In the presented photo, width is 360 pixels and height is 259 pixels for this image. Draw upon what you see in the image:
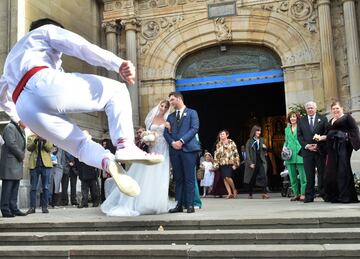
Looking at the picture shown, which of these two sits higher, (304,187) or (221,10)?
(221,10)

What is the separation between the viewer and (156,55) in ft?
49.9

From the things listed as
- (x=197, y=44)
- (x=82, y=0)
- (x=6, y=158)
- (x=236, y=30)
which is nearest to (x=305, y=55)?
(x=236, y=30)

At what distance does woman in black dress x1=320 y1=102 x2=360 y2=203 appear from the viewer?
7.48 meters

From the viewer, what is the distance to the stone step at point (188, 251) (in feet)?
13.9

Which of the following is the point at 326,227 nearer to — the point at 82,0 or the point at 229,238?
the point at 229,238

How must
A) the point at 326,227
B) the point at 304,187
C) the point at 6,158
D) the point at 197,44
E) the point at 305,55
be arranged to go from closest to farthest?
the point at 326,227 → the point at 6,158 → the point at 304,187 → the point at 305,55 → the point at 197,44

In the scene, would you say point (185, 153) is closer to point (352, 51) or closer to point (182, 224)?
point (182, 224)

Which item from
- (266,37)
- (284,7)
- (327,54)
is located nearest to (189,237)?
(327,54)

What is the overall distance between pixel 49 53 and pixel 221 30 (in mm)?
10966

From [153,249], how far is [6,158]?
3.85 metres

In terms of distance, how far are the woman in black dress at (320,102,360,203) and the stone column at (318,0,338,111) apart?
569cm

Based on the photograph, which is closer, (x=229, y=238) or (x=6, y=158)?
(x=229, y=238)

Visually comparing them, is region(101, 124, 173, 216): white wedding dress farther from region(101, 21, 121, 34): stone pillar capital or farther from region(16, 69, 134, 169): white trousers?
region(101, 21, 121, 34): stone pillar capital

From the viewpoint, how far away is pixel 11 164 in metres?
7.36
